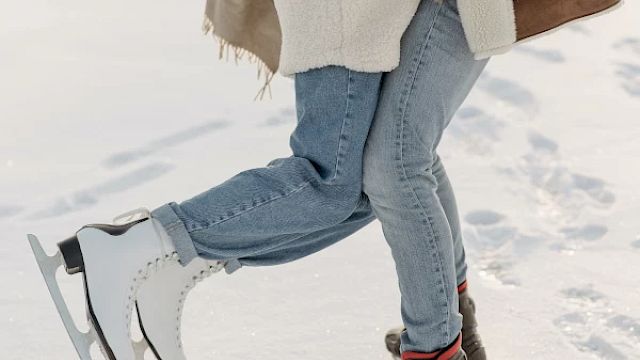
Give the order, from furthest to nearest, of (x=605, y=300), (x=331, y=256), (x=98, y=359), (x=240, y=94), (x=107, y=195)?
1. (x=240, y=94)
2. (x=107, y=195)
3. (x=331, y=256)
4. (x=605, y=300)
5. (x=98, y=359)

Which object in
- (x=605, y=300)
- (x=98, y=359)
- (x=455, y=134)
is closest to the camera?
(x=98, y=359)

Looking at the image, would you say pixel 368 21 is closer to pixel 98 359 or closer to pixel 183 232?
pixel 183 232

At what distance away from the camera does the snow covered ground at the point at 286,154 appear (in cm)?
179

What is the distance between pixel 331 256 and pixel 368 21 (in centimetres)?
87

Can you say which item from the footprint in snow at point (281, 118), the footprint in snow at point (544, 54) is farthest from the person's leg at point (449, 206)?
the footprint in snow at point (544, 54)

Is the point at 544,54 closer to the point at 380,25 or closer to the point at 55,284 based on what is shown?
the point at 380,25

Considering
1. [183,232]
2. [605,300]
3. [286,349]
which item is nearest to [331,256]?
[286,349]

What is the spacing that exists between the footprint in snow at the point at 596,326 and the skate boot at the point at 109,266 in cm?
80

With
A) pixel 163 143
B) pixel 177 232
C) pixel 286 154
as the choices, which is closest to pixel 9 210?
pixel 163 143

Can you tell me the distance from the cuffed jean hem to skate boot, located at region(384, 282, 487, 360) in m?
0.46

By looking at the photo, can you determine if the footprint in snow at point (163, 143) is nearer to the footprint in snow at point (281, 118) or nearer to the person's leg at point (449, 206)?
the footprint in snow at point (281, 118)

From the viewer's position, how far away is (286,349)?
1701 millimetres

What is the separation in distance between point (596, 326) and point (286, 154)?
3.66 feet

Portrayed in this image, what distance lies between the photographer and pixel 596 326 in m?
1.77
